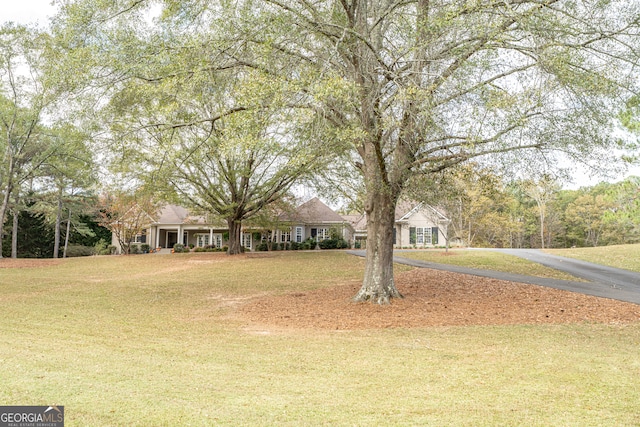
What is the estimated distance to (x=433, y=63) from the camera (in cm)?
1155

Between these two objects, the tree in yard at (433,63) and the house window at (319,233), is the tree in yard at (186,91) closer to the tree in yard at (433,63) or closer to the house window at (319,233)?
the tree in yard at (433,63)

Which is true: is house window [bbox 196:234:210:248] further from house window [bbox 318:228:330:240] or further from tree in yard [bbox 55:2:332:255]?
tree in yard [bbox 55:2:332:255]

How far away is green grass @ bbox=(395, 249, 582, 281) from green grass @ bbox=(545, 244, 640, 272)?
4361 mm

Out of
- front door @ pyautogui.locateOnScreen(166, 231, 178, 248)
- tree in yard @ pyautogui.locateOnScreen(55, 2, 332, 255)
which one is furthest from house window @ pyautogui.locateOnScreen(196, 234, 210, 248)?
tree in yard @ pyautogui.locateOnScreen(55, 2, 332, 255)

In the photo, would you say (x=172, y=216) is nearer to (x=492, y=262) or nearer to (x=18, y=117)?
(x=18, y=117)

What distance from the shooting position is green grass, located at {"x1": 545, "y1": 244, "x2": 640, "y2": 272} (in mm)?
23648

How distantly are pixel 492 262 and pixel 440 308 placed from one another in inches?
493

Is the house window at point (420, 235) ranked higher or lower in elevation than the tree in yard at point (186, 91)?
lower

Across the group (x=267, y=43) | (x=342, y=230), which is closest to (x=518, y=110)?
(x=267, y=43)

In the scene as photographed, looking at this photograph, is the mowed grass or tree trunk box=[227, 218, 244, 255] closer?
the mowed grass

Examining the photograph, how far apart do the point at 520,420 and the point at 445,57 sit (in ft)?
28.9

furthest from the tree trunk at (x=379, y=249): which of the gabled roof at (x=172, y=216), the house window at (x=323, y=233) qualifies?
the gabled roof at (x=172, y=216)

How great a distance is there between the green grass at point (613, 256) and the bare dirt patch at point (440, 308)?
10.8 metres

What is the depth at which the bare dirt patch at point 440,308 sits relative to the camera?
438 inches
